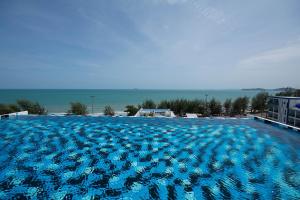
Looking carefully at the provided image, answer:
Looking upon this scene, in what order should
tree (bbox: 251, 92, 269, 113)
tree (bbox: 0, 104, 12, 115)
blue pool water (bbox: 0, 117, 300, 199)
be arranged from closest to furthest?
blue pool water (bbox: 0, 117, 300, 199), tree (bbox: 0, 104, 12, 115), tree (bbox: 251, 92, 269, 113)

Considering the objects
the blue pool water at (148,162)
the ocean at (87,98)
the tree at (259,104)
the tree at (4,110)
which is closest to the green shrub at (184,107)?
the ocean at (87,98)

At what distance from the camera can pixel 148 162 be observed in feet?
15.9

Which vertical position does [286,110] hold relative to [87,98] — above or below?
above

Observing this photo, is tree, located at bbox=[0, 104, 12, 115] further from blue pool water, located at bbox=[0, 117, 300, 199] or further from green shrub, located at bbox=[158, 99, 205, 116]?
green shrub, located at bbox=[158, 99, 205, 116]

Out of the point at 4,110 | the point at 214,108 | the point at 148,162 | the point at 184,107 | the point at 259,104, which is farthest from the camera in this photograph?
the point at 259,104

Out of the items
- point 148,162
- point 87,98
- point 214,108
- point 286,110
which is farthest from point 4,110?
point 87,98

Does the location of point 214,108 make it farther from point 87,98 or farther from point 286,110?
point 87,98

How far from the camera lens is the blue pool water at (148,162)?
3.54m

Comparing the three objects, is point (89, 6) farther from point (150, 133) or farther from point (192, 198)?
point (192, 198)

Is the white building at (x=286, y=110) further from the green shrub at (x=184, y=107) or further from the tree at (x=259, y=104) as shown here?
the green shrub at (x=184, y=107)

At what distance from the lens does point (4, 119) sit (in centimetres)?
994

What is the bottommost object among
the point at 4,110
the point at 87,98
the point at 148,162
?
the point at 87,98

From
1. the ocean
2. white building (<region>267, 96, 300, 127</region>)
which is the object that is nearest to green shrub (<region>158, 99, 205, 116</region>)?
white building (<region>267, 96, 300, 127</region>)

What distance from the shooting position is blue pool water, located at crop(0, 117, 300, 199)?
11.6ft
